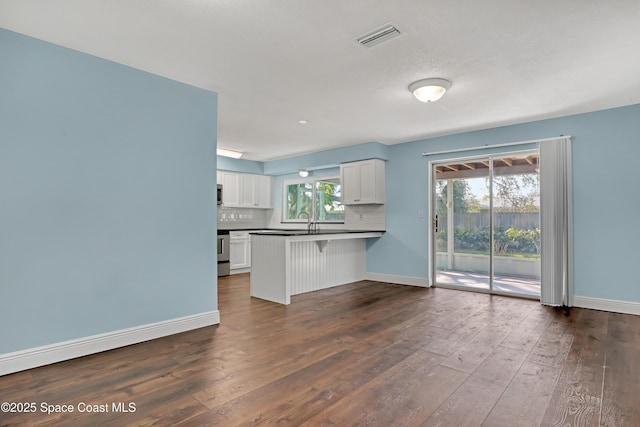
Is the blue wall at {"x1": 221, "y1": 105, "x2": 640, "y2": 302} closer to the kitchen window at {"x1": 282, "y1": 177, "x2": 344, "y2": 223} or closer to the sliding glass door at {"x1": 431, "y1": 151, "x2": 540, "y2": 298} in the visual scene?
the sliding glass door at {"x1": 431, "y1": 151, "x2": 540, "y2": 298}

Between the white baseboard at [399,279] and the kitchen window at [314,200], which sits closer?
the white baseboard at [399,279]

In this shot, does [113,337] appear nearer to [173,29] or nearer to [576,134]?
[173,29]

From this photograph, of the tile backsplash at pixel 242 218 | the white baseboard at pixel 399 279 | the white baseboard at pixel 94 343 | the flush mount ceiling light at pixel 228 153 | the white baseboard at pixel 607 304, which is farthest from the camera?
the tile backsplash at pixel 242 218

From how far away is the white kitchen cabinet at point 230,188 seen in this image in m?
7.14

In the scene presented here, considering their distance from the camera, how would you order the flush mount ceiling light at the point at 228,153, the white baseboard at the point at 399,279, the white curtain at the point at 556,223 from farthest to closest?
the flush mount ceiling light at the point at 228,153, the white baseboard at the point at 399,279, the white curtain at the point at 556,223

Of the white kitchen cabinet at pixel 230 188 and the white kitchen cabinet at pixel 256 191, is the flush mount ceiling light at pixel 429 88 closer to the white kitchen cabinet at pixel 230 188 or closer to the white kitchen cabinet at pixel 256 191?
the white kitchen cabinet at pixel 230 188

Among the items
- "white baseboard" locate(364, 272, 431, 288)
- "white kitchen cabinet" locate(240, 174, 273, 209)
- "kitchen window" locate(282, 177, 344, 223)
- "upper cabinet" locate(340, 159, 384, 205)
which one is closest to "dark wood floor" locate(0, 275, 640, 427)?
"white baseboard" locate(364, 272, 431, 288)

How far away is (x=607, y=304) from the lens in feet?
13.5

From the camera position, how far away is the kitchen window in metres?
7.16

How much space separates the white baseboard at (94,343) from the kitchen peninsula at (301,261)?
122cm

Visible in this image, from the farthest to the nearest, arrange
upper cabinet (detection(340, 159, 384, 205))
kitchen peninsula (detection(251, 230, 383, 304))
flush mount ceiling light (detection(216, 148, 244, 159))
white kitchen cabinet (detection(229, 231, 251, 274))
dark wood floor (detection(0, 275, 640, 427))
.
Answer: white kitchen cabinet (detection(229, 231, 251, 274))
flush mount ceiling light (detection(216, 148, 244, 159))
upper cabinet (detection(340, 159, 384, 205))
kitchen peninsula (detection(251, 230, 383, 304))
dark wood floor (detection(0, 275, 640, 427))

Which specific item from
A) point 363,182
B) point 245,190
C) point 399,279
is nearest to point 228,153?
point 245,190

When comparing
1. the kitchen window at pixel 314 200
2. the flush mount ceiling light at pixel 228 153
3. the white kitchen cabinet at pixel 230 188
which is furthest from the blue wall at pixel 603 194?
the white kitchen cabinet at pixel 230 188

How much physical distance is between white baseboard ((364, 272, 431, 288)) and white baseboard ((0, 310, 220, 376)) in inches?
137
